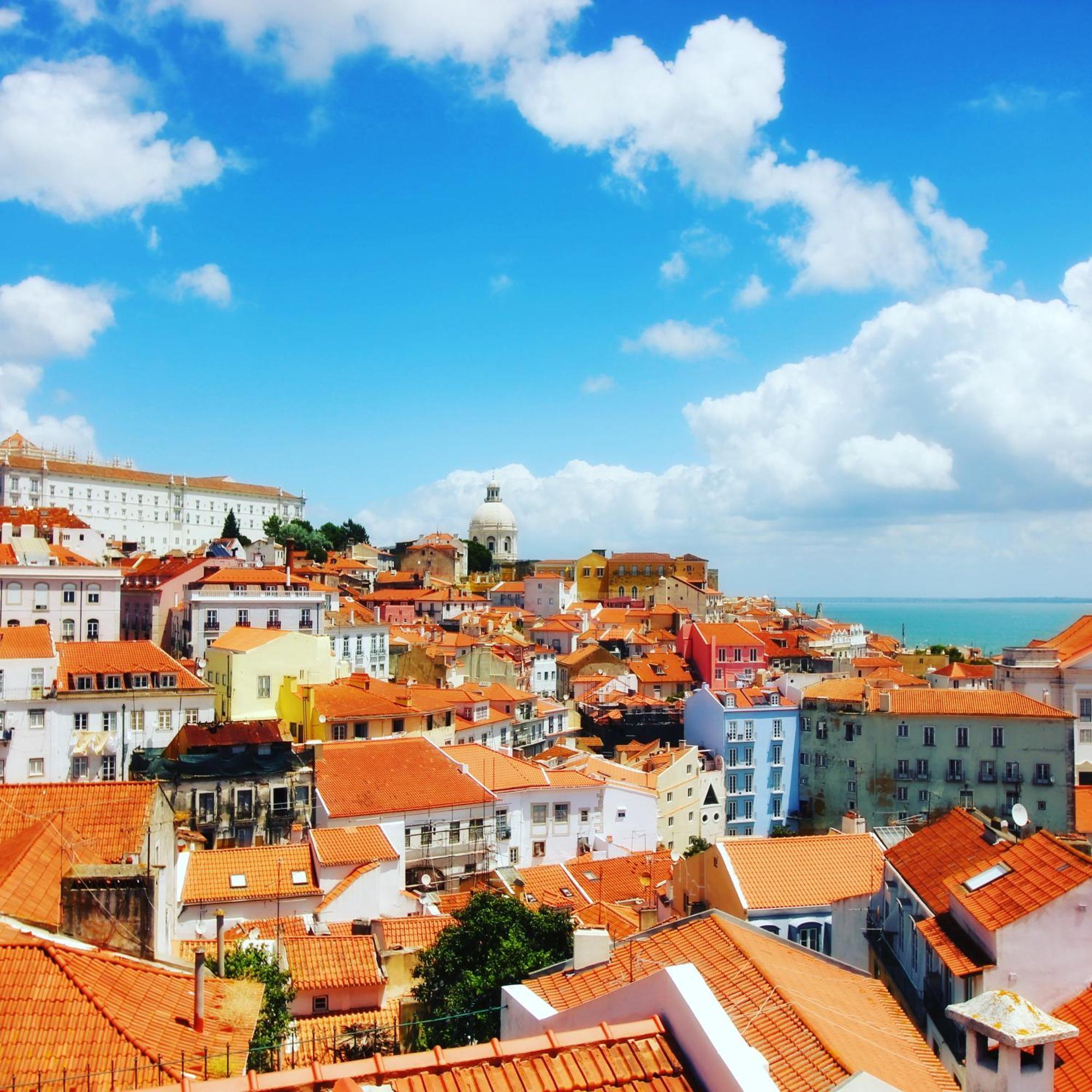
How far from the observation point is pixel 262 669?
135ft

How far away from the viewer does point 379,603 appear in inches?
3108

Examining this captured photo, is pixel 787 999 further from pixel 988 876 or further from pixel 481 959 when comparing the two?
pixel 481 959

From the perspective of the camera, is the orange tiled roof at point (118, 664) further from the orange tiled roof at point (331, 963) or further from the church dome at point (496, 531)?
the church dome at point (496, 531)

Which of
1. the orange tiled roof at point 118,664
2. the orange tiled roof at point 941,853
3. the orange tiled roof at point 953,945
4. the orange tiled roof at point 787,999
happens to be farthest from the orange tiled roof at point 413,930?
the orange tiled roof at point 118,664

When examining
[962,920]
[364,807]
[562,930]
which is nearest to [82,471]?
[364,807]

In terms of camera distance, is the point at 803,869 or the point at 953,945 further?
the point at 803,869

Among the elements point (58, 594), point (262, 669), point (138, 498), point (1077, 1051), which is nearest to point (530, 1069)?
point (1077, 1051)

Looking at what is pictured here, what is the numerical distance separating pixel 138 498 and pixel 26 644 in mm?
86312

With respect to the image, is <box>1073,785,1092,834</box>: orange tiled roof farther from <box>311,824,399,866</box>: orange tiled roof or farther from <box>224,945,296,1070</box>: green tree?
<box>224,945,296,1070</box>: green tree

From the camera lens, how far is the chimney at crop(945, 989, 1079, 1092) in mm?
9094

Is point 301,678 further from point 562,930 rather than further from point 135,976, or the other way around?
point 135,976

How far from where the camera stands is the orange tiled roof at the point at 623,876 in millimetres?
28641

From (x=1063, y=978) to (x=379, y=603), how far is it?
6973cm

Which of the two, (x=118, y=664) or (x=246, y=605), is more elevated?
(x=246, y=605)
